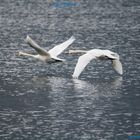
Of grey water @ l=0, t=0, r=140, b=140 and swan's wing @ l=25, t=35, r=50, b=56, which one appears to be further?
swan's wing @ l=25, t=35, r=50, b=56

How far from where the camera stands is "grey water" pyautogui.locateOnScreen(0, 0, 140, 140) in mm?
26906

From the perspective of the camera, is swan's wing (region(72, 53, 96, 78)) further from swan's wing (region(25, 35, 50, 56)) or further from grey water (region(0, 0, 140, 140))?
swan's wing (region(25, 35, 50, 56))

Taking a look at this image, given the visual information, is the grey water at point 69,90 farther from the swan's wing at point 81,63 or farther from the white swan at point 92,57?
the white swan at point 92,57

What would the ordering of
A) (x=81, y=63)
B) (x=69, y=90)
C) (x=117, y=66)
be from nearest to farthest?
(x=69, y=90), (x=81, y=63), (x=117, y=66)

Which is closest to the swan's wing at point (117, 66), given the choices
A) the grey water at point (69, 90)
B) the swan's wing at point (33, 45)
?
the grey water at point (69, 90)

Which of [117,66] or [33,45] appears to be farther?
[117,66]

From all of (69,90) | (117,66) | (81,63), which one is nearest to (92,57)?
(81,63)

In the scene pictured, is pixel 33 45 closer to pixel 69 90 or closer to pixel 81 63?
pixel 81 63

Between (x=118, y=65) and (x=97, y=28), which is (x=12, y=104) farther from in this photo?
(x=97, y=28)

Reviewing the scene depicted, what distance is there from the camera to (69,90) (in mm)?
32562

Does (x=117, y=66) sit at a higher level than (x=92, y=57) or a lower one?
lower

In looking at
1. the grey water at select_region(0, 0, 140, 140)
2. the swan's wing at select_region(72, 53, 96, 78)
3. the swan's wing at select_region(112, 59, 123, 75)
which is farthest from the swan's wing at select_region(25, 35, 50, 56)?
the swan's wing at select_region(112, 59, 123, 75)

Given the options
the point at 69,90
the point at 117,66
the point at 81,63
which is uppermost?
the point at 81,63

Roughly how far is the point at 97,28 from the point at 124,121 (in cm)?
2740
